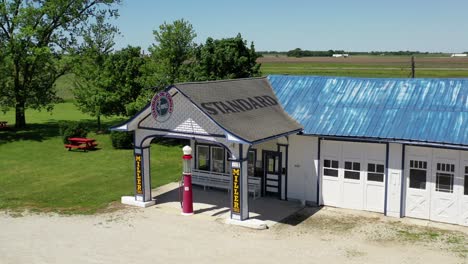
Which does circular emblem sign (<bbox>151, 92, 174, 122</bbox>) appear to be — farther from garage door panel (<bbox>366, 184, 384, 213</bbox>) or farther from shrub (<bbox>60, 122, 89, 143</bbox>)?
shrub (<bbox>60, 122, 89, 143</bbox>)

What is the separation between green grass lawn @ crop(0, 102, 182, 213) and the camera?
65.4 ft

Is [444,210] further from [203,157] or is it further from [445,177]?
[203,157]

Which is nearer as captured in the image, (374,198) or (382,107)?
(374,198)

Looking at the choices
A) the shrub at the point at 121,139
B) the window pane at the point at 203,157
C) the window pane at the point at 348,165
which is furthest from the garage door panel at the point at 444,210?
the shrub at the point at 121,139

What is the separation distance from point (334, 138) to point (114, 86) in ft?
67.2

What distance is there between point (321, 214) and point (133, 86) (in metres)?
20.2

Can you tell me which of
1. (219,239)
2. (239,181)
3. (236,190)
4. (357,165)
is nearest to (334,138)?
(357,165)

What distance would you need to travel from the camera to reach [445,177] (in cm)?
1650

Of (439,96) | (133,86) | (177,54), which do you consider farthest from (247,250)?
(133,86)

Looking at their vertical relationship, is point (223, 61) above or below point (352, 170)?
above

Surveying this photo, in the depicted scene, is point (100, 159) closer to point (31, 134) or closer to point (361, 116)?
point (31, 134)

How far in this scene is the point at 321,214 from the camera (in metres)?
17.8

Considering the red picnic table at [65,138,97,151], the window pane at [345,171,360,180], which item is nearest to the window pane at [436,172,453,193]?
the window pane at [345,171,360,180]

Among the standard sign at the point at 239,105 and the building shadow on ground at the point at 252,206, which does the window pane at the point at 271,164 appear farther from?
the standard sign at the point at 239,105
